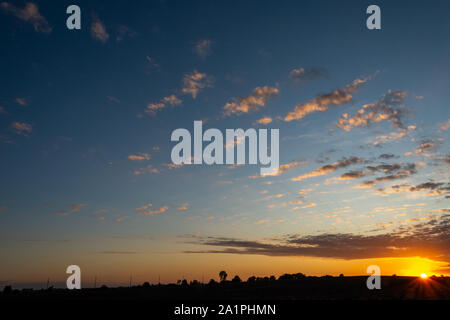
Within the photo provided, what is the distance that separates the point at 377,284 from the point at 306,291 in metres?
22.7
